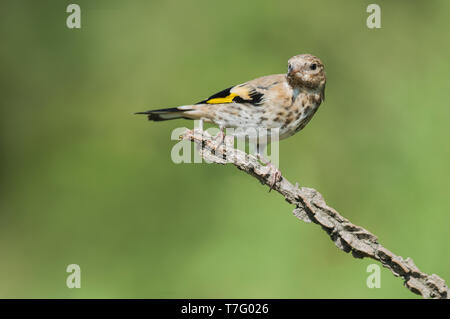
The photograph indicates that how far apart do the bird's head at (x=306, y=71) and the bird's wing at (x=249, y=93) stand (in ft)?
0.71

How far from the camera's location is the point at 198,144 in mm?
3227

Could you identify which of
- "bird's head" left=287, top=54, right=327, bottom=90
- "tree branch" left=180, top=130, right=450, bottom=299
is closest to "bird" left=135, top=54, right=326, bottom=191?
"bird's head" left=287, top=54, right=327, bottom=90

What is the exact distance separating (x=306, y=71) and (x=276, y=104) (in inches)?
11.8

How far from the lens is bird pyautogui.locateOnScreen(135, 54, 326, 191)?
3.55 meters

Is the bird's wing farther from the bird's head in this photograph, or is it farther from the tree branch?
the tree branch

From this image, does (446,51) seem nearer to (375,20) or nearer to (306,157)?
(375,20)

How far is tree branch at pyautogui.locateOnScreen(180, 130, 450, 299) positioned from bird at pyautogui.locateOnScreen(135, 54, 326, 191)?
414 mm

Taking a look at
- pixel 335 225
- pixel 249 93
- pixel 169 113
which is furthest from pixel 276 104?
pixel 335 225

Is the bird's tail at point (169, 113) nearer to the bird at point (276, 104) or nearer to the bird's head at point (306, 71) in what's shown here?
the bird at point (276, 104)

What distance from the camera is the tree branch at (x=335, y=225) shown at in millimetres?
2463

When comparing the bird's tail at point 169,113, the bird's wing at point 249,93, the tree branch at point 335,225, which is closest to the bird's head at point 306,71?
the bird's wing at point 249,93

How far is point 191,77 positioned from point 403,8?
8.90 ft

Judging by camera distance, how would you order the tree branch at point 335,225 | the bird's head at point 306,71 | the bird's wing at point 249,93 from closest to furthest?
the tree branch at point 335,225 < the bird's head at point 306,71 < the bird's wing at point 249,93

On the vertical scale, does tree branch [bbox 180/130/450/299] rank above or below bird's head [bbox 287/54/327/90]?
below
